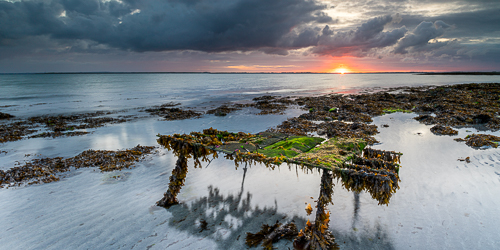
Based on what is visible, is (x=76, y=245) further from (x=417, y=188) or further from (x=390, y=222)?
(x=417, y=188)

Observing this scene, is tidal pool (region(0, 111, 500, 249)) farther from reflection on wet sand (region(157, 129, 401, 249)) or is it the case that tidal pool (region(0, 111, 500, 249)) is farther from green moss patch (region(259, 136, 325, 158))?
green moss patch (region(259, 136, 325, 158))

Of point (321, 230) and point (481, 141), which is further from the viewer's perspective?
point (481, 141)

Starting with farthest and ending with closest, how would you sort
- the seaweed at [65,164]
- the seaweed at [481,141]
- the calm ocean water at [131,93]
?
the calm ocean water at [131,93], the seaweed at [481,141], the seaweed at [65,164]

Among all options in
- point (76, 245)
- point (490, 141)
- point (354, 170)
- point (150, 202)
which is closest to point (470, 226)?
point (354, 170)

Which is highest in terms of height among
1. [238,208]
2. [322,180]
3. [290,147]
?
[290,147]

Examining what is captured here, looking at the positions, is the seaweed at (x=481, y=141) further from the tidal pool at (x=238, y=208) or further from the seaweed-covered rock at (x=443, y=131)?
the seaweed-covered rock at (x=443, y=131)

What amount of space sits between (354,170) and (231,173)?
5282mm

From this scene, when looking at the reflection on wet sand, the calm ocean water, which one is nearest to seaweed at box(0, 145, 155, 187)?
the reflection on wet sand

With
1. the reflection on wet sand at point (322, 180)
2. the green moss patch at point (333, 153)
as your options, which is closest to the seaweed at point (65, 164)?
the reflection on wet sand at point (322, 180)

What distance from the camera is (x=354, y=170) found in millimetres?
4512

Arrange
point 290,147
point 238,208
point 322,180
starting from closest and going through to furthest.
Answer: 1. point 322,180
2. point 290,147
3. point 238,208

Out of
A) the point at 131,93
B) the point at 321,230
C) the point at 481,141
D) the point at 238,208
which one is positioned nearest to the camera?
the point at 321,230

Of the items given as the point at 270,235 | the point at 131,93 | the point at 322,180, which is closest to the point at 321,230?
the point at 322,180

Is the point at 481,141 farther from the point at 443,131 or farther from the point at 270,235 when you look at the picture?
the point at 270,235
